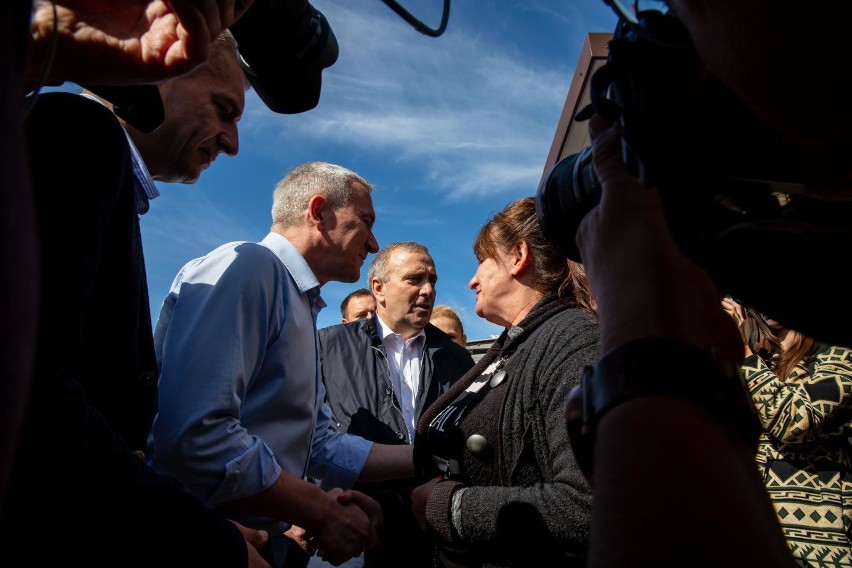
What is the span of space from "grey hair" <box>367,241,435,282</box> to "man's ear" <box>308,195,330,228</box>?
5.10 ft

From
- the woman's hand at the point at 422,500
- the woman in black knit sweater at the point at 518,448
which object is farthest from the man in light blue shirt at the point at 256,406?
the woman in black knit sweater at the point at 518,448

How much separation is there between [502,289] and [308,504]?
110 centimetres

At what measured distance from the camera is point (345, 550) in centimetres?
190

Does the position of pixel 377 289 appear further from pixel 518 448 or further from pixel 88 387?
pixel 88 387

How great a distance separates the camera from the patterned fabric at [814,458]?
203 centimetres

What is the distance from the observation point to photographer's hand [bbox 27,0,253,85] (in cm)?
77

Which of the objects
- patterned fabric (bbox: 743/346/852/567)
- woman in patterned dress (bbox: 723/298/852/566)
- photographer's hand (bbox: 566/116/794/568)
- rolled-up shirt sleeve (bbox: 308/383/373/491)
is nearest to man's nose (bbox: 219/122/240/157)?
rolled-up shirt sleeve (bbox: 308/383/373/491)

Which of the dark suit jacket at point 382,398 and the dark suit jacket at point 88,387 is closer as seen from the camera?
the dark suit jacket at point 88,387

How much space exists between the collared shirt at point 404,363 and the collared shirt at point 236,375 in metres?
1.41

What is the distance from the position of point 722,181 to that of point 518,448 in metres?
1.20

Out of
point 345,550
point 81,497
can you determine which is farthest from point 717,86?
point 345,550

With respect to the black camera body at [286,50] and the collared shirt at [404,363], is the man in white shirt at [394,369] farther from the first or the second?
the black camera body at [286,50]

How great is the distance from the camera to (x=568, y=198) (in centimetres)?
108

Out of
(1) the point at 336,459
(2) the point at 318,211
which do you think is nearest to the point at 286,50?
(2) the point at 318,211
